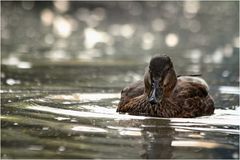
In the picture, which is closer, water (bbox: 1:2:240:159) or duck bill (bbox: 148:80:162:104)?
water (bbox: 1:2:240:159)

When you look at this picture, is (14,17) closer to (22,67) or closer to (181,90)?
(22,67)

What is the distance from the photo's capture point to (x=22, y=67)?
49.3 feet

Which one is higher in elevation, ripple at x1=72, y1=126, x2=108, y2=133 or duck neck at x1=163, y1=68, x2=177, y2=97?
duck neck at x1=163, y1=68, x2=177, y2=97

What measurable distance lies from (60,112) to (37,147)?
2.12 metres

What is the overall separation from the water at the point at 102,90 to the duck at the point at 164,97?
21 centimetres

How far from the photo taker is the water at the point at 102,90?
785cm

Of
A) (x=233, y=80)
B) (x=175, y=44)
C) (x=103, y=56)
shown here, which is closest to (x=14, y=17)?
(x=175, y=44)

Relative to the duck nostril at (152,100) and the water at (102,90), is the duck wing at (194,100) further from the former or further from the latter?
the duck nostril at (152,100)

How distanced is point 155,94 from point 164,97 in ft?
1.71

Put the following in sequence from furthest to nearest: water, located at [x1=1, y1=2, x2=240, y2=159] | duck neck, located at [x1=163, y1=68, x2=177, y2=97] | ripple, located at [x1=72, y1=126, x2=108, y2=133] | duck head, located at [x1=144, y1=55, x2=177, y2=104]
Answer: duck neck, located at [x1=163, y1=68, x2=177, y2=97] < duck head, located at [x1=144, y1=55, x2=177, y2=104] < ripple, located at [x1=72, y1=126, x2=108, y2=133] < water, located at [x1=1, y1=2, x2=240, y2=159]

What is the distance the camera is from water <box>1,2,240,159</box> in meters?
7.85

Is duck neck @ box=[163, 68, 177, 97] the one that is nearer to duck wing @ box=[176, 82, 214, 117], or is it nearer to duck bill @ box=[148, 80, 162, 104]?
duck wing @ box=[176, 82, 214, 117]

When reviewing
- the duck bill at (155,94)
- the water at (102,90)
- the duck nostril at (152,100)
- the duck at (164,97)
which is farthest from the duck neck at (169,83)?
the water at (102,90)

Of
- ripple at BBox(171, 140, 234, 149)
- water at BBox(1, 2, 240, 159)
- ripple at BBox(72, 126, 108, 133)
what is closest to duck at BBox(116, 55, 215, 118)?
water at BBox(1, 2, 240, 159)
